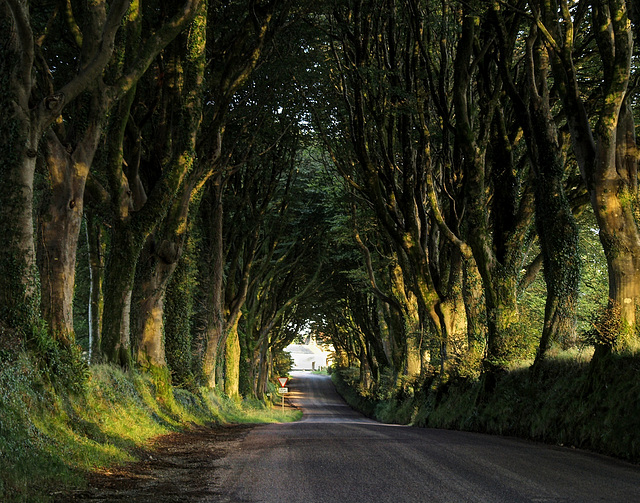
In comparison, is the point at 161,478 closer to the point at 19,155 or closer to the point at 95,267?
the point at 19,155

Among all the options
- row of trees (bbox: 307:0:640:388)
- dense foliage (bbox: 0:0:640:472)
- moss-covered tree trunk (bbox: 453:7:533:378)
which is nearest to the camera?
dense foliage (bbox: 0:0:640:472)

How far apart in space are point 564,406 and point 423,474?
472 centimetres

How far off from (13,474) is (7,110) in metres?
4.74

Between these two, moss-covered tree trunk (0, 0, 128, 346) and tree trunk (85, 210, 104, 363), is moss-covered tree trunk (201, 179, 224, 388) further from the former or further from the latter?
moss-covered tree trunk (0, 0, 128, 346)

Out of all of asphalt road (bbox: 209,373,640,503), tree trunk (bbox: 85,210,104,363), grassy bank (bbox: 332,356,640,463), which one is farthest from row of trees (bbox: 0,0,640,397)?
asphalt road (bbox: 209,373,640,503)

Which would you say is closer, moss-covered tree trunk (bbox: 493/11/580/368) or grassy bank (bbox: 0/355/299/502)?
grassy bank (bbox: 0/355/299/502)

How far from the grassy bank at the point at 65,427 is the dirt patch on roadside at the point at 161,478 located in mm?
202

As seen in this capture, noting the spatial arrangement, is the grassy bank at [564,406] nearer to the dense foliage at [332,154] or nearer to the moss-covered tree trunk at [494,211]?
the dense foliage at [332,154]

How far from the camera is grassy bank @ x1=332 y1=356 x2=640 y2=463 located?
8680mm

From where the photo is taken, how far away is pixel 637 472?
705cm

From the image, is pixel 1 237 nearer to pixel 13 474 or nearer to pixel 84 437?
pixel 84 437

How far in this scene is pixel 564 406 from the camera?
10.7 metres

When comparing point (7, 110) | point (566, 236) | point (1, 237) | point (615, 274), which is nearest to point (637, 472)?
point (615, 274)

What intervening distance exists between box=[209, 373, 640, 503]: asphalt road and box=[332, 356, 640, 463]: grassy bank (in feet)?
1.72
